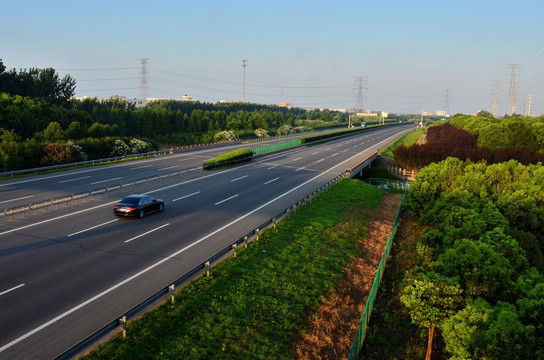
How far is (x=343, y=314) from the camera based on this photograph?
50.4 ft

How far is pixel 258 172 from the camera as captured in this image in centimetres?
4541

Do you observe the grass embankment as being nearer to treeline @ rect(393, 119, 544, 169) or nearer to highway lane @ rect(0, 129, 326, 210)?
highway lane @ rect(0, 129, 326, 210)

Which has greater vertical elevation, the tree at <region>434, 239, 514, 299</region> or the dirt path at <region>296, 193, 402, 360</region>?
the tree at <region>434, 239, 514, 299</region>

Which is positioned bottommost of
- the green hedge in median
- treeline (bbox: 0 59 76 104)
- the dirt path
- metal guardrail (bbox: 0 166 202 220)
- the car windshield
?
the dirt path

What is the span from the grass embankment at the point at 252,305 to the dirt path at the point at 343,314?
0.39 m

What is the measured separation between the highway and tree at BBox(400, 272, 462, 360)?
9291 mm

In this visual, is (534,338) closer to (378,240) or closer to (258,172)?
(378,240)

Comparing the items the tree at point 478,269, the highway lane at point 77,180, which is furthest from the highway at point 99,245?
the tree at point 478,269

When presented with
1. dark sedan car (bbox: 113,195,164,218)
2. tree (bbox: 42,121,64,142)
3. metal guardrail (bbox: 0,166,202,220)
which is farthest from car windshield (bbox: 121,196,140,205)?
tree (bbox: 42,121,64,142)

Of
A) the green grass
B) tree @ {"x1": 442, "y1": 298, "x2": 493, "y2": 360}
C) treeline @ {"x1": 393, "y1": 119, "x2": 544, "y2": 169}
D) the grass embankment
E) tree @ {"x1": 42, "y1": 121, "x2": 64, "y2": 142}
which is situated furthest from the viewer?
the green grass

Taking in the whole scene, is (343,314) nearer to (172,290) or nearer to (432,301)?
(432,301)

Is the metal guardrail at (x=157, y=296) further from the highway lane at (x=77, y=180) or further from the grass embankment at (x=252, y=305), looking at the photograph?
the highway lane at (x=77, y=180)

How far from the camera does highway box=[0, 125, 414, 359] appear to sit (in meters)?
12.2

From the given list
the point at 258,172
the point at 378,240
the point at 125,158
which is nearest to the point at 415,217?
the point at 378,240
